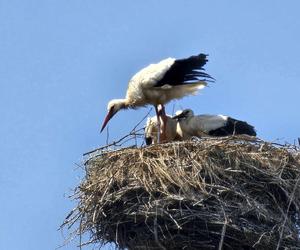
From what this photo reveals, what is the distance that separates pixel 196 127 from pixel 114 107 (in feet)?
2.89

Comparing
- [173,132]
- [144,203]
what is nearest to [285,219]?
[144,203]

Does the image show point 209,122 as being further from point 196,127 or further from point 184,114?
point 184,114

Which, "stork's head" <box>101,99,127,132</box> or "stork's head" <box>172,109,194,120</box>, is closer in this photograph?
"stork's head" <box>172,109,194,120</box>

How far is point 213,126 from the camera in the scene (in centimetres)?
938

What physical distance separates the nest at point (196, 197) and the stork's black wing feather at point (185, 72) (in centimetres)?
145

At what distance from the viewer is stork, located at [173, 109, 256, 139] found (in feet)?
30.7

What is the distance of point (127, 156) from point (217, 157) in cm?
63

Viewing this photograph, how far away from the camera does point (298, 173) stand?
26.7 feet

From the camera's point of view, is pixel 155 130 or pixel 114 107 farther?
pixel 114 107

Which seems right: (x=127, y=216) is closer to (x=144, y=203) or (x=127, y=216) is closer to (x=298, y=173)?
(x=144, y=203)

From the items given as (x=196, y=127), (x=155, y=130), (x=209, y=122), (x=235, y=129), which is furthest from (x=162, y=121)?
(x=235, y=129)

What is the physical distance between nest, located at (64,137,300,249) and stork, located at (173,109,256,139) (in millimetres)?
1058

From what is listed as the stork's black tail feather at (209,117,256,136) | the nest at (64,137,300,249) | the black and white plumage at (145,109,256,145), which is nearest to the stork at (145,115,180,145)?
the black and white plumage at (145,109,256,145)

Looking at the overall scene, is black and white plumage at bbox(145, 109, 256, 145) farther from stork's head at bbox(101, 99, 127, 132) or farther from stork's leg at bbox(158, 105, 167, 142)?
stork's head at bbox(101, 99, 127, 132)
